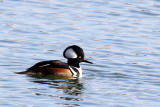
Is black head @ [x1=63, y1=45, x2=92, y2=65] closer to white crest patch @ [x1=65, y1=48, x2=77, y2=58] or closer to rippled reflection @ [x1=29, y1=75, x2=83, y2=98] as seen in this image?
white crest patch @ [x1=65, y1=48, x2=77, y2=58]

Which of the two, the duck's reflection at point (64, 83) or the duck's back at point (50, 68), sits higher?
the duck's back at point (50, 68)

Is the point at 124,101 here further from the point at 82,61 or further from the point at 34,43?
the point at 34,43

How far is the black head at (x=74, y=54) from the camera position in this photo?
17.8 m

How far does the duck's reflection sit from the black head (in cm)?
81

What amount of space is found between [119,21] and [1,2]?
5.13 metres

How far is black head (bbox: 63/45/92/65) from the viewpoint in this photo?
58.3ft

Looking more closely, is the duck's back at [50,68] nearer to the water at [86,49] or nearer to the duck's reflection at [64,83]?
the duck's reflection at [64,83]

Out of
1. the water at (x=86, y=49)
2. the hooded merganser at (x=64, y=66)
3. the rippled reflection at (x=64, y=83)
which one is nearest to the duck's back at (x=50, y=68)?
the hooded merganser at (x=64, y=66)

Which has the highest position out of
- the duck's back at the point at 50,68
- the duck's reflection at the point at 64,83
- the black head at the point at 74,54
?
the black head at the point at 74,54

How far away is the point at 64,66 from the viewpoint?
17500 mm

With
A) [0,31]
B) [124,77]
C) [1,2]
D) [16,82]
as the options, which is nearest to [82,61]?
[124,77]

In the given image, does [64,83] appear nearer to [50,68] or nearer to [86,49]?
[50,68]

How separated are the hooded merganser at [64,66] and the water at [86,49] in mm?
283

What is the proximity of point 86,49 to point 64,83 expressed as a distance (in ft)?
14.7
